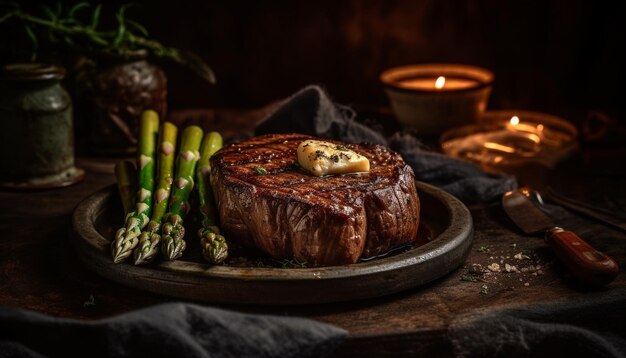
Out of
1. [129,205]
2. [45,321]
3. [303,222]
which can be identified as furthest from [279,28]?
[45,321]

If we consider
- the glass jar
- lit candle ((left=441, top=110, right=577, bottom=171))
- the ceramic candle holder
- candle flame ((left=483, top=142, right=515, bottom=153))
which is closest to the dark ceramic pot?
the glass jar

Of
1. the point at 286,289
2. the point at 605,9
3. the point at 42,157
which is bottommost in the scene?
the point at 42,157

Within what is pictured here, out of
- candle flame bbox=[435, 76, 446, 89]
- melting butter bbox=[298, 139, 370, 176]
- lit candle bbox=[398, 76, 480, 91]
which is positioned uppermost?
melting butter bbox=[298, 139, 370, 176]

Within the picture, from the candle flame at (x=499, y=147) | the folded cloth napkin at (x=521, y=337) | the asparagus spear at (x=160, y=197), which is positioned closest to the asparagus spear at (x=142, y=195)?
the asparagus spear at (x=160, y=197)

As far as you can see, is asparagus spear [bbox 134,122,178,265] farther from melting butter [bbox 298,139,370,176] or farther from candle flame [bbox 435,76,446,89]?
candle flame [bbox 435,76,446,89]

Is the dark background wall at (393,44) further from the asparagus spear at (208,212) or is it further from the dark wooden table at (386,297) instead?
the dark wooden table at (386,297)

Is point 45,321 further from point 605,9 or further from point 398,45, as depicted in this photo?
point 605,9

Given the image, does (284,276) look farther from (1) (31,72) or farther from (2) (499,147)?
(2) (499,147)
